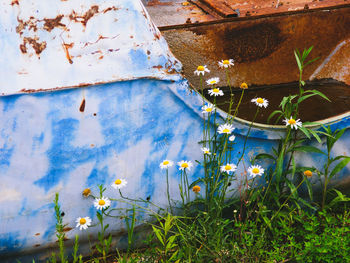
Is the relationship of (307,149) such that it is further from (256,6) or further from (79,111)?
(256,6)

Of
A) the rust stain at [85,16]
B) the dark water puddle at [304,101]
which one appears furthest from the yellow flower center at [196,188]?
the dark water puddle at [304,101]

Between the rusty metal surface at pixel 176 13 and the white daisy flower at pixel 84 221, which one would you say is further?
the rusty metal surface at pixel 176 13

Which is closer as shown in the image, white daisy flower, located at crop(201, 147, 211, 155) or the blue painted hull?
the blue painted hull

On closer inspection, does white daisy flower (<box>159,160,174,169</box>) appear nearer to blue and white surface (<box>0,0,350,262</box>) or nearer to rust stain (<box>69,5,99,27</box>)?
blue and white surface (<box>0,0,350,262</box>)

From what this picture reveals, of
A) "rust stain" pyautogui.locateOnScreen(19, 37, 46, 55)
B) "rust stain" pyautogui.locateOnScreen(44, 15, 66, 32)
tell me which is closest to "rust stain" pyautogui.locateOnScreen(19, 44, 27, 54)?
"rust stain" pyautogui.locateOnScreen(19, 37, 46, 55)

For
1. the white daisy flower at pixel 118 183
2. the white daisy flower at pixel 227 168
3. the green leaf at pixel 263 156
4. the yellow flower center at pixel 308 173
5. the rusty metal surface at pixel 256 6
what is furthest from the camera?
the rusty metal surface at pixel 256 6

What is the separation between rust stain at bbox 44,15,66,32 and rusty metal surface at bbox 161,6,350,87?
129 cm

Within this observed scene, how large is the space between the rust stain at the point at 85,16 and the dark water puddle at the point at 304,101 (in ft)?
5.20

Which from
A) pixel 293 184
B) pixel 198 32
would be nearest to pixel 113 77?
pixel 293 184

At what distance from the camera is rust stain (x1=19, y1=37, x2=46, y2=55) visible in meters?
1.86

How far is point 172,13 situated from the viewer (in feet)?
11.2

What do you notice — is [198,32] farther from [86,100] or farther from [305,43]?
[86,100]

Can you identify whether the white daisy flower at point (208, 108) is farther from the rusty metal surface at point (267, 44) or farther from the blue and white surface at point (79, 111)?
the rusty metal surface at point (267, 44)

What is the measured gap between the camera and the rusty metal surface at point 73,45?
185 centimetres
